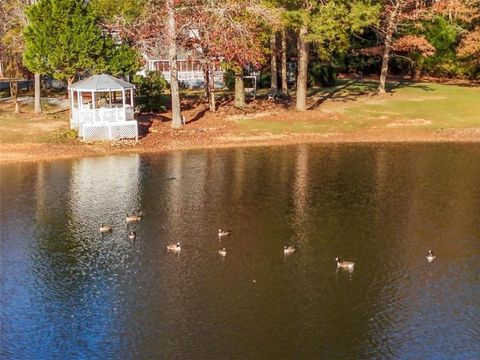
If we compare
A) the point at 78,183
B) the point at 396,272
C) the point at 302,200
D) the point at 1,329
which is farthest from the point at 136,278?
the point at 78,183

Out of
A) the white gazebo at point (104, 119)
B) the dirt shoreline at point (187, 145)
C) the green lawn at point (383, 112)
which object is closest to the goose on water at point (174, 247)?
the dirt shoreline at point (187, 145)

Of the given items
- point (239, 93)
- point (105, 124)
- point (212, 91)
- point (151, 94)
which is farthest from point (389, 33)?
point (105, 124)

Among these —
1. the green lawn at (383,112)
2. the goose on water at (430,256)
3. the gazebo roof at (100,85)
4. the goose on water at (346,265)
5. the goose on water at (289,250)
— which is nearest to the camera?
the goose on water at (346,265)

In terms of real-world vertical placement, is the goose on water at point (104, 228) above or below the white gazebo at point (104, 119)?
below

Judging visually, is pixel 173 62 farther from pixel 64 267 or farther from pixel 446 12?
pixel 446 12

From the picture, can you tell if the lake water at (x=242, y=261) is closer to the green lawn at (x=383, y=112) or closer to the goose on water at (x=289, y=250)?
the goose on water at (x=289, y=250)

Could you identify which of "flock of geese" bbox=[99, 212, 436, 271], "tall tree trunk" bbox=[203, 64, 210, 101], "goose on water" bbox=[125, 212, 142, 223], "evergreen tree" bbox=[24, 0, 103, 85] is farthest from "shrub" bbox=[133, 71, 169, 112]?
"goose on water" bbox=[125, 212, 142, 223]

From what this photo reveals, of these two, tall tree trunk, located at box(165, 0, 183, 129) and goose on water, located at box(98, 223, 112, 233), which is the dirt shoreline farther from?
goose on water, located at box(98, 223, 112, 233)
